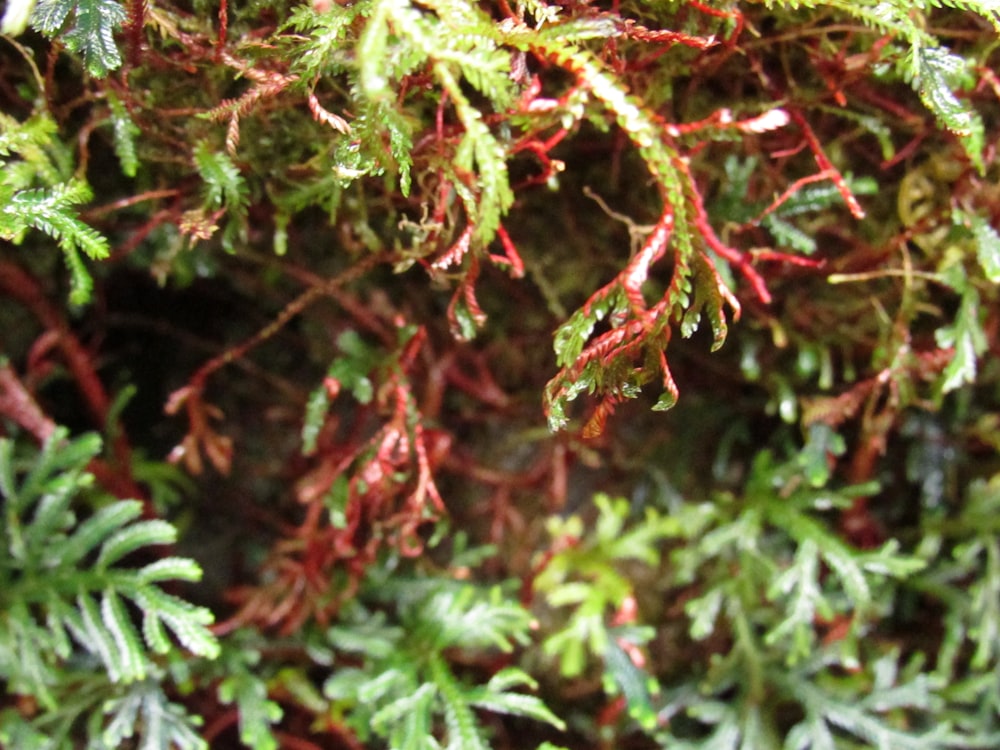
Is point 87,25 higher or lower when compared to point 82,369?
higher

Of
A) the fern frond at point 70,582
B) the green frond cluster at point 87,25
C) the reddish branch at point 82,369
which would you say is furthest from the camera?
the reddish branch at point 82,369

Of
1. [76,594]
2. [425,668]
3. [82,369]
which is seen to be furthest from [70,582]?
[425,668]

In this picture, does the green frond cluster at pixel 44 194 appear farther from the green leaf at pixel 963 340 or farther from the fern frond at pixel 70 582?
the green leaf at pixel 963 340

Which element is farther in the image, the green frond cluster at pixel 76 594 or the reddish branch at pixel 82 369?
the reddish branch at pixel 82 369

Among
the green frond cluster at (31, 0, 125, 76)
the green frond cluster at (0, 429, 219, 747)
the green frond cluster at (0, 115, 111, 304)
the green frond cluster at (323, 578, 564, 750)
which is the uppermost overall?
the green frond cluster at (31, 0, 125, 76)

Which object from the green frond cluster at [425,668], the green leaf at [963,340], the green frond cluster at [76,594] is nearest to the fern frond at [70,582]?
the green frond cluster at [76,594]

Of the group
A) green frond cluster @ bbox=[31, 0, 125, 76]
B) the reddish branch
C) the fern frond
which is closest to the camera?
green frond cluster @ bbox=[31, 0, 125, 76]

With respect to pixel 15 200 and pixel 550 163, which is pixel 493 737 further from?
pixel 15 200

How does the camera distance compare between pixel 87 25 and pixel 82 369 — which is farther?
pixel 82 369

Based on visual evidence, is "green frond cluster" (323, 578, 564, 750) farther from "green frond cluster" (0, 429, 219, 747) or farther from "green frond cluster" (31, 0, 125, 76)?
"green frond cluster" (31, 0, 125, 76)

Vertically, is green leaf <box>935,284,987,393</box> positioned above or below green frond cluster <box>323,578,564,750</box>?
above

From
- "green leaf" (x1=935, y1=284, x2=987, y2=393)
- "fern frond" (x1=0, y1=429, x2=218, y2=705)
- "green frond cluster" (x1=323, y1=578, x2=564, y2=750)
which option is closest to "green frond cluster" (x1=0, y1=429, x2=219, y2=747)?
"fern frond" (x1=0, y1=429, x2=218, y2=705)

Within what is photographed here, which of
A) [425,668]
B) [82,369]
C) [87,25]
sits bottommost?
[425,668]

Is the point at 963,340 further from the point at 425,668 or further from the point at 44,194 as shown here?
the point at 44,194
